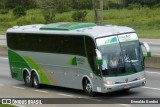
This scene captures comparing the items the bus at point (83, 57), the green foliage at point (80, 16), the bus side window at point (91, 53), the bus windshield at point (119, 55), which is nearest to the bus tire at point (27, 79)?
the bus at point (83, 57)

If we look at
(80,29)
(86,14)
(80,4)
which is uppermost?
(80,29)

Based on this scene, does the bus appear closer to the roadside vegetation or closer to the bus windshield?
the bus windshield

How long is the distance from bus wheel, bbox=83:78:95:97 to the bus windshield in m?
1.09

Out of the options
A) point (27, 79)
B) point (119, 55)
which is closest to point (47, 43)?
point (27, 79)

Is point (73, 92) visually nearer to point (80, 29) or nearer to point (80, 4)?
point (80, 29)

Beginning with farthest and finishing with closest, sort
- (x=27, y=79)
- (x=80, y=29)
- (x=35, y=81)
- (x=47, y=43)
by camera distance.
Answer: (x=27, y=79) < (x=35, y=81) < (x=47, y=43) < (x=80, y=29)

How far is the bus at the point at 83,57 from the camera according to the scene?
18.6 metres

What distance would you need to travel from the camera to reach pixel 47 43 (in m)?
21.8

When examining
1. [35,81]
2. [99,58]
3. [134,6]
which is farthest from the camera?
[134,6]

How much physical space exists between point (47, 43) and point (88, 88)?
11.1ft

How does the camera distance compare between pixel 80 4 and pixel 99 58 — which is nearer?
pixel 99 58

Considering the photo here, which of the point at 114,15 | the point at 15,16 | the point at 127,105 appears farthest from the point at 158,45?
the point at 15,16

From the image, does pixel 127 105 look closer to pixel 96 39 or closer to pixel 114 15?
pixel 96 39

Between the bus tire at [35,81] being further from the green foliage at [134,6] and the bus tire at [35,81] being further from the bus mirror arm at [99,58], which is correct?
the green foliage at [134,6]
